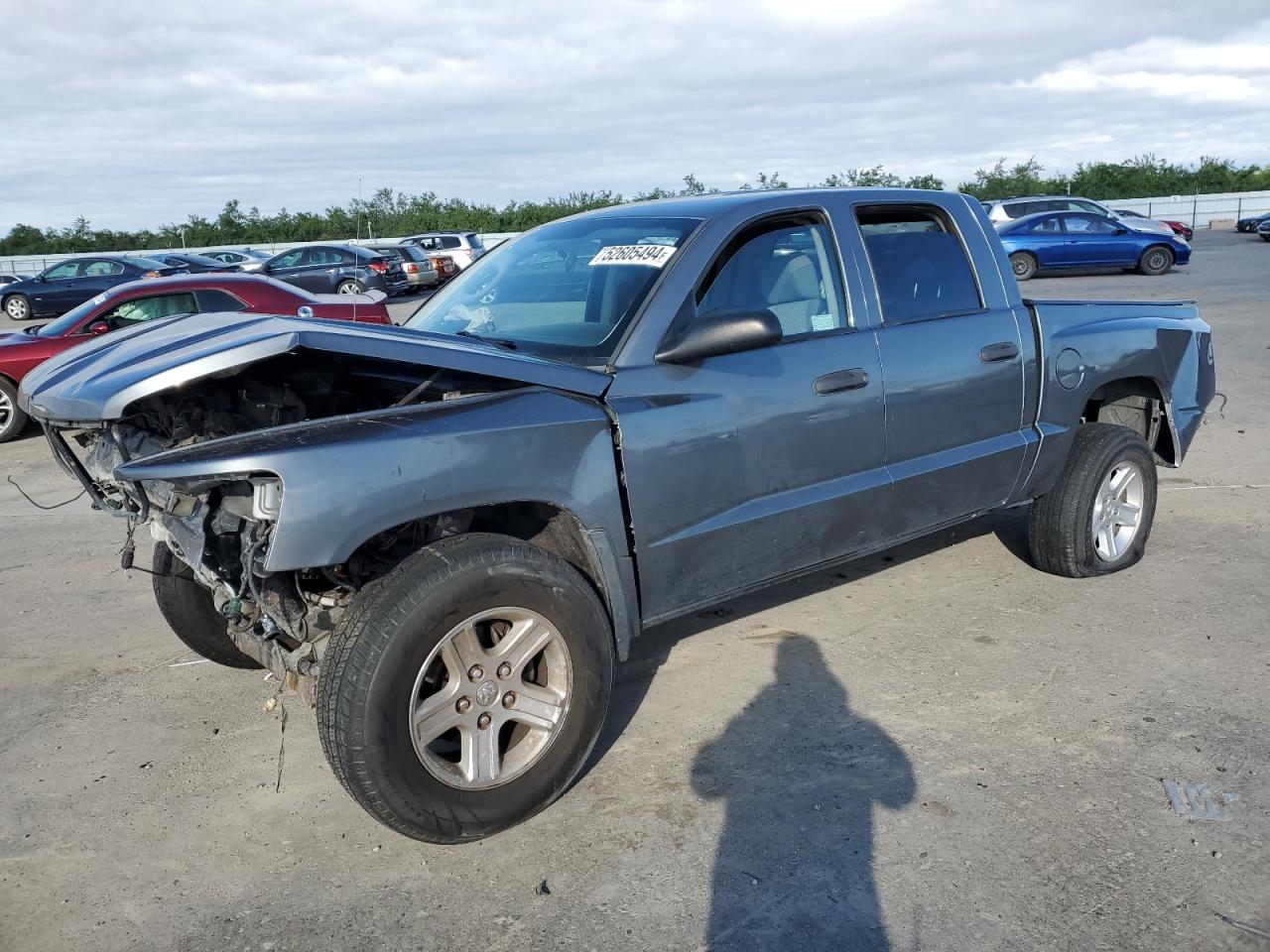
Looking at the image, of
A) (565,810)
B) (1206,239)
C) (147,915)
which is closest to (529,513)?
(565,810)

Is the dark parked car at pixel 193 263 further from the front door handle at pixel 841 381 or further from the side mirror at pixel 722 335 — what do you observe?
the side mirror at pixel 722 335

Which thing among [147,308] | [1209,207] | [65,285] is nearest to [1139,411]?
[147,308]

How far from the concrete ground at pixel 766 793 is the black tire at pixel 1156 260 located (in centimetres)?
2113

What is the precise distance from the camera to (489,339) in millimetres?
4023

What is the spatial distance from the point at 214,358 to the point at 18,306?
26673 millimetres

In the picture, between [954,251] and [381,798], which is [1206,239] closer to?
[954,251]

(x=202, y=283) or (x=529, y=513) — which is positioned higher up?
(x=202, y=283)

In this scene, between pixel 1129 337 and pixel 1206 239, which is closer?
pixel 1129 337

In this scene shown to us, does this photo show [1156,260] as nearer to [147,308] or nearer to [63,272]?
[147,308]

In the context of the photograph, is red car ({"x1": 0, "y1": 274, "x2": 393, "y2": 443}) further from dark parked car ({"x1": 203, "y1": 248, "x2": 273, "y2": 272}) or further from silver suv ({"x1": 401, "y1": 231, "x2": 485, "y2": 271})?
silver suv ({"x1": 401, "y1": 231, "x2": 485, "y2": 271})

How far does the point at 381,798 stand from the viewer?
9.67 feet

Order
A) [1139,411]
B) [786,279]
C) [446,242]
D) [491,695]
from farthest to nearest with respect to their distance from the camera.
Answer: [446,242]
[1139,411]
[786,279]
[491,695]

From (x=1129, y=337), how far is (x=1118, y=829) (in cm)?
278

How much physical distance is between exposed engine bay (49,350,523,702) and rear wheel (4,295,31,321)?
25.7 metres
